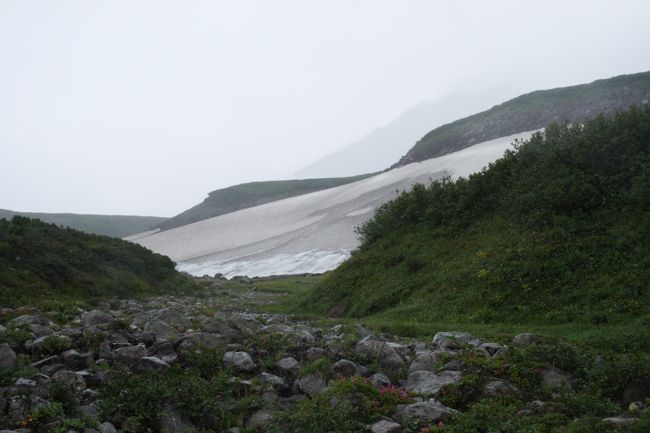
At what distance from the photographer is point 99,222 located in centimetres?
17412

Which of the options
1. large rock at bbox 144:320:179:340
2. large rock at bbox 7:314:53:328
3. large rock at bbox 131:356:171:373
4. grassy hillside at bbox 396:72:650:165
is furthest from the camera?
grassy hillside at bbox 396:72:650:165

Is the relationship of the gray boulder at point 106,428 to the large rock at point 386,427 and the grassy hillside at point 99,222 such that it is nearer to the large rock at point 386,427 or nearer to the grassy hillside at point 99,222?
the large rock at point 386,427

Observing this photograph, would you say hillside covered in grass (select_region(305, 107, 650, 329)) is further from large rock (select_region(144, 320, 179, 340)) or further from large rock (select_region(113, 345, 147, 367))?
large rock (select_region(113, 345, 147, 367))

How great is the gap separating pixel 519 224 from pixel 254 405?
1479 cm

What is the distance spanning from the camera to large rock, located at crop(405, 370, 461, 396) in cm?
838

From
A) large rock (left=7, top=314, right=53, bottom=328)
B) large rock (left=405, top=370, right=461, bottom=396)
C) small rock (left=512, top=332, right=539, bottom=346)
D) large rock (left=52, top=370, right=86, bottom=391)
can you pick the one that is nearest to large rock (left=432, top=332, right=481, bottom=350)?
small rock (left=512, top=332, right=539, bottom=346)

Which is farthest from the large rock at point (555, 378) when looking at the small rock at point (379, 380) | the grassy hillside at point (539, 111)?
the grassy hillside at point (539, 111)

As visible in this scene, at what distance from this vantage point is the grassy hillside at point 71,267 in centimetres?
2114

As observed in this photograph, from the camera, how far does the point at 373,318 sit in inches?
728

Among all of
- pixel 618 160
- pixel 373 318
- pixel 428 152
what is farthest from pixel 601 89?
pixel 373 318

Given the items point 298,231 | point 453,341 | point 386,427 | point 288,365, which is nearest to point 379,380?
point 288,365

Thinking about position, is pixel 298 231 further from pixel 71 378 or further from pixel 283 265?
pixel 71 378

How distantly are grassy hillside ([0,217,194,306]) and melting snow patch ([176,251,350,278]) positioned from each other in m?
15.8

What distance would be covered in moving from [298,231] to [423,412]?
5828 centimetres
